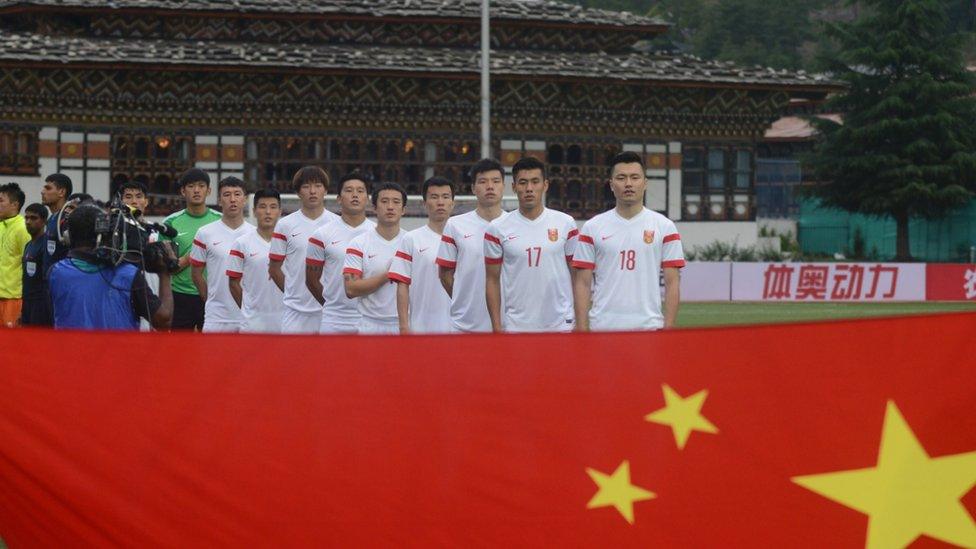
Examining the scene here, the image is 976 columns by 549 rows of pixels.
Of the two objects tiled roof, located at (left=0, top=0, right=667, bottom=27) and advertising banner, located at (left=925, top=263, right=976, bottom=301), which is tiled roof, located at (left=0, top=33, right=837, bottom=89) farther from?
advertising banner, located at (left=925, top=263, right=976, bottom=301)

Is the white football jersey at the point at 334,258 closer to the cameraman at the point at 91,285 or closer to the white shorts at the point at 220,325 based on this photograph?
the white shorts at the point at 220,325

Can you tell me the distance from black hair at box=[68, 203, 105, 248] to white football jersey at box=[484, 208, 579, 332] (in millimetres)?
3037

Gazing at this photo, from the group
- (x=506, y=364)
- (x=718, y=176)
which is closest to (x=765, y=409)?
(x=506, y=364)

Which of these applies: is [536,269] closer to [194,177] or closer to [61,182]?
[194,177]

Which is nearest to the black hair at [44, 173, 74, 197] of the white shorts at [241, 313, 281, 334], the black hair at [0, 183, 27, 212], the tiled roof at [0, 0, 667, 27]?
the black hair at [0, 183, 27, 212]

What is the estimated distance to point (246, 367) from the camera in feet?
20.8

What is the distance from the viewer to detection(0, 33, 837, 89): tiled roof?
127 ft

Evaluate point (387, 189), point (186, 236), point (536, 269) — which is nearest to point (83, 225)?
point (536, 269)

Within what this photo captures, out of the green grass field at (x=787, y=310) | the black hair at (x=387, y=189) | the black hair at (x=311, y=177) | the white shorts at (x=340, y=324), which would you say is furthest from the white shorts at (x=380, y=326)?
the green grass field at (x=787, y=310)

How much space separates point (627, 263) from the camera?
10.1m

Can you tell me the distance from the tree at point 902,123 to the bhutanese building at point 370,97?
7.06 meters

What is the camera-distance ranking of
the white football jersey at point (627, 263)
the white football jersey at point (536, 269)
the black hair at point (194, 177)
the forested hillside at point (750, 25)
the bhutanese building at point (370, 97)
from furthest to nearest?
the forested hillside at point (750, 25) → the bhutanese building at point (370, 97) → the black hair at point (194, 177) → the white football jersey at point (536, 269) → the white football jersey at point (627, 263)

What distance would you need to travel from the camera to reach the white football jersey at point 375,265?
451 inches

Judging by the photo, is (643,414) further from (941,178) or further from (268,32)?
(941,178)
